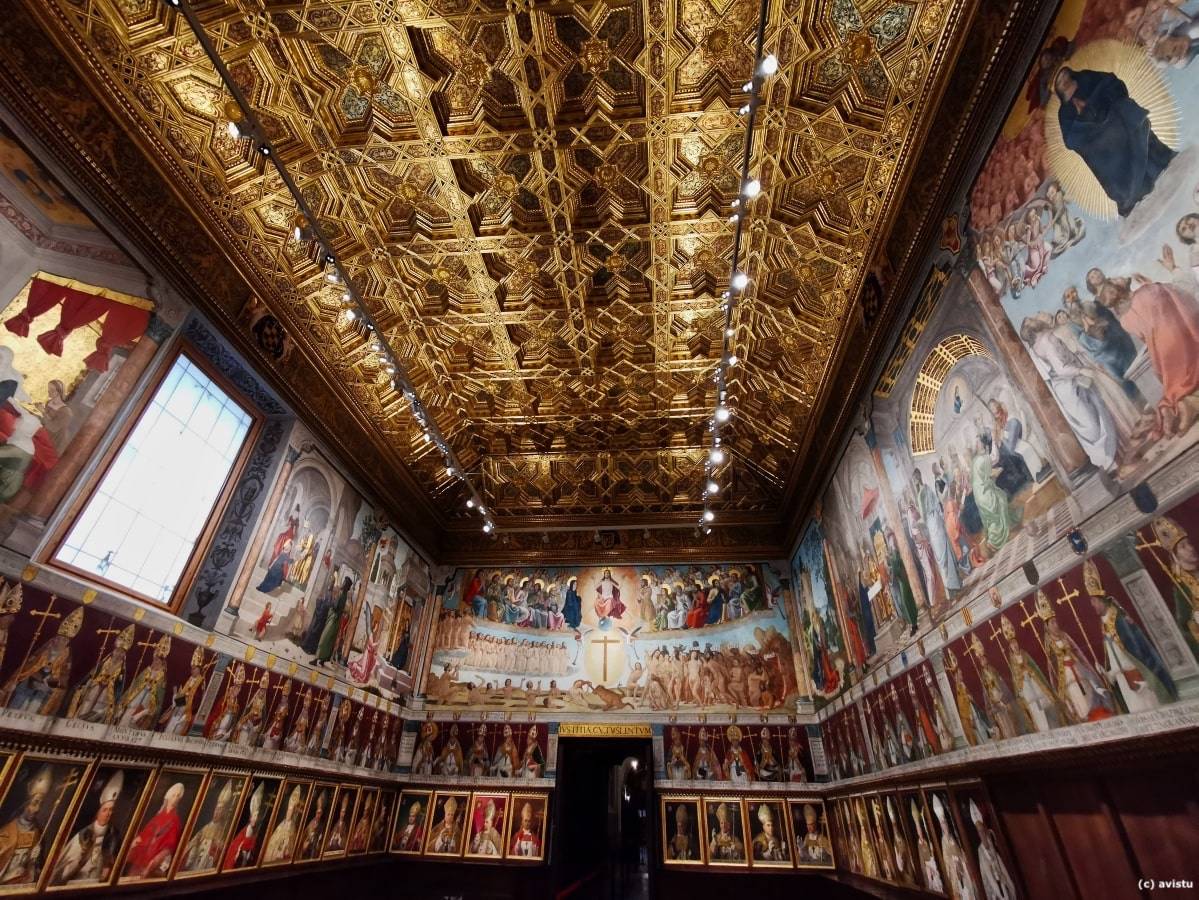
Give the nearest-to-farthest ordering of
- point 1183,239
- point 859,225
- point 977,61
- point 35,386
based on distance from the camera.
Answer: point 1183,239 → point 977,61 → point 35,386 → point 859,225

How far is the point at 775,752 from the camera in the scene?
12172mm

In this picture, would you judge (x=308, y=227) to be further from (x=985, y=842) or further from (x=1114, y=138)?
(x=985, y=842)

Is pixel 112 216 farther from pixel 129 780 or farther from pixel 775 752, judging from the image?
pixel 775 752

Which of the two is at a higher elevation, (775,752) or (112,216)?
(112,216)

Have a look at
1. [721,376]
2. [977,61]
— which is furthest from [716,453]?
[977,61]

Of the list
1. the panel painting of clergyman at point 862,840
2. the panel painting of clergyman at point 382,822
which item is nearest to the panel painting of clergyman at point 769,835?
the panel painting of clergyman at point 862,840

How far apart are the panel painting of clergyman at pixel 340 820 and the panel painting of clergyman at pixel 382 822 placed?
0.95 meters

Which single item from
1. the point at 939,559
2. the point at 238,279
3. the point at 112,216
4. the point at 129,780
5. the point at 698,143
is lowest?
the point at 129,780

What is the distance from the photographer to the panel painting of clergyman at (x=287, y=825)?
8.85 meters

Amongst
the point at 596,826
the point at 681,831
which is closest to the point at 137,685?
the point at 681,831

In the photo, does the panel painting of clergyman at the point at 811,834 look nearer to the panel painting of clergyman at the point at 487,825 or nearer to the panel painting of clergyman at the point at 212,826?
the panel painting of clergyman at the point at 487,825

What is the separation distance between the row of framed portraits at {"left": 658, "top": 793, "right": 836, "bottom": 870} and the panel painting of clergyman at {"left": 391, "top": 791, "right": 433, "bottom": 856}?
17.0ft

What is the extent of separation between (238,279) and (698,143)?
708 centimetres

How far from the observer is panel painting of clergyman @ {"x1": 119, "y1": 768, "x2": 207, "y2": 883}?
6.77 metres
